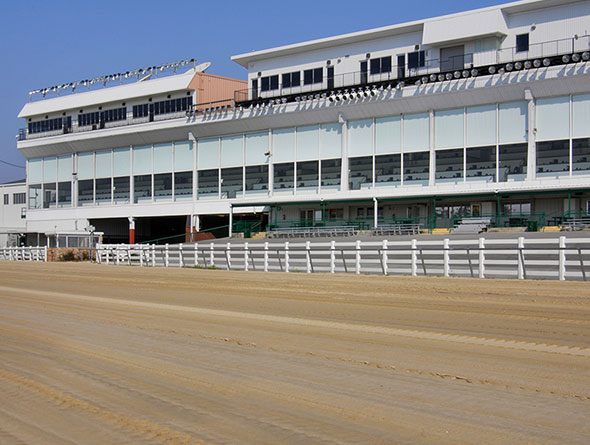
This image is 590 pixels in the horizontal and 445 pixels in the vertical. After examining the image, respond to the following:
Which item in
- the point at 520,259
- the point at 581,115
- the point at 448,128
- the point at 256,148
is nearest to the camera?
the point at 520,259

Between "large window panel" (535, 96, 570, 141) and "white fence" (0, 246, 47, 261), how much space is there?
115ft

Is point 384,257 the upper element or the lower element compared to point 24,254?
upper

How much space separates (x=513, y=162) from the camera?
4359 cm

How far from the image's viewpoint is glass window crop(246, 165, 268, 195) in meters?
54.6

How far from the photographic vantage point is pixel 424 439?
18.5ft

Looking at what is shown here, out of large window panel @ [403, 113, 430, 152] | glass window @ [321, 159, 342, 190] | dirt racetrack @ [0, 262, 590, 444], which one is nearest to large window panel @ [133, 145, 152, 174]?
glass window @ [321, 159, 342, 190]

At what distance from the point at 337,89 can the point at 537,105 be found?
14455mm

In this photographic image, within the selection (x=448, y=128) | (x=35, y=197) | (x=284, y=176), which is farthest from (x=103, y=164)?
(x=448, y=128)

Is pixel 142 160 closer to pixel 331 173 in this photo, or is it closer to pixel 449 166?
pixel 331 173

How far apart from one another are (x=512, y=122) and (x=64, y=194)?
44499 mm

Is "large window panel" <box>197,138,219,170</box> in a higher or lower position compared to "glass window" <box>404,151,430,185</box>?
higher

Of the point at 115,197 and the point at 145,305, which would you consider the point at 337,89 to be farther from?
the point at 145,305

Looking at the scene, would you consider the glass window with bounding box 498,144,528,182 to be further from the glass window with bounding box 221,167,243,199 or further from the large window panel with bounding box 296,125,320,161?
the glass window with bounding box 221,167,243,199

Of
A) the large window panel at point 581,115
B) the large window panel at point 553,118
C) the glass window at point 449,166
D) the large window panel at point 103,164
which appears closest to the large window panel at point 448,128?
the glass window at point 449,166
